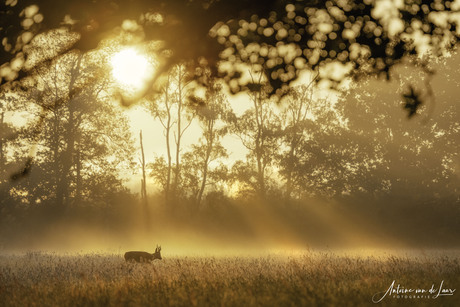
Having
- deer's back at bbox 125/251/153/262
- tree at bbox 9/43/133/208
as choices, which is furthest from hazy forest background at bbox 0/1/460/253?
deer's back at bbox 125/251/153/262

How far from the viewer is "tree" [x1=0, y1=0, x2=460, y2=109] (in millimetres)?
11109

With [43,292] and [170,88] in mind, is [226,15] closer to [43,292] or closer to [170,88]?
[43,292]

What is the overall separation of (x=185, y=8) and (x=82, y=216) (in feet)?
90.1

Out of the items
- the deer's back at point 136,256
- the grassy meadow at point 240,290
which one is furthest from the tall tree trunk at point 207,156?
the grassy meadow at point 240,290

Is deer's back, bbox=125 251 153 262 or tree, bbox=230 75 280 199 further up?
tree, bbox=230 75 280 199

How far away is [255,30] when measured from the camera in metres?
12.2

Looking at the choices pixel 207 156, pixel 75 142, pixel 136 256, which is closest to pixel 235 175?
pixel 207 156

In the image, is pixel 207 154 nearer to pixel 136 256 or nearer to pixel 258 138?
pixel 258 138

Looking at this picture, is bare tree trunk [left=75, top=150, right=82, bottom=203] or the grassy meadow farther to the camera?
bare tree trunk [left=75, top=150, right=82, bottom=203]

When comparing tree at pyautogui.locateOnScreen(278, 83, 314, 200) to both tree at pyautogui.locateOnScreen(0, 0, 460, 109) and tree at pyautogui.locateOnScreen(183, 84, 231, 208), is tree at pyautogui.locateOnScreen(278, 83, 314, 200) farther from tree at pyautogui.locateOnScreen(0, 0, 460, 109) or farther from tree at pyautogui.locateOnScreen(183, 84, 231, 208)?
tree at pyautogui.locateOnScreen(0, 0, 460, 109)

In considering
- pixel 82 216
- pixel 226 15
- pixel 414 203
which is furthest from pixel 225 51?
pixel 414 203

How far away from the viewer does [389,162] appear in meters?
42.2

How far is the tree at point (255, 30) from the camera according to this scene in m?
11.1

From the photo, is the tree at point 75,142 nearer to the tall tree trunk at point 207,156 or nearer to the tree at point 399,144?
the tall tree trunk at point 207,156
